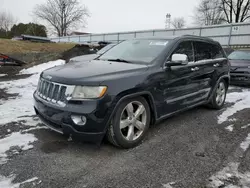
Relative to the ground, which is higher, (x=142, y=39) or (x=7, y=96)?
(x=142, y=39)

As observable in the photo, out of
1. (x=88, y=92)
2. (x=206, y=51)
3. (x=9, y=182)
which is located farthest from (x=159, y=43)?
(x=9, y=182)

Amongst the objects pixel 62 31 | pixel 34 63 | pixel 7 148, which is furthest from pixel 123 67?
pixel 62 31

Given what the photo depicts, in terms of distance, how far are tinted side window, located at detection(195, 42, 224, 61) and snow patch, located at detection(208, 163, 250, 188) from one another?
7.97 ft

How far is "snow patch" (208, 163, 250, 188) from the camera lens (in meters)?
2.56

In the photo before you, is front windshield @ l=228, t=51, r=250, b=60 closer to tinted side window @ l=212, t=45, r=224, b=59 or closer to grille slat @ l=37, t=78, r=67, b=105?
tinted side window @ l=212, t=45, r=224, b=59

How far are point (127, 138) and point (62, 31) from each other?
48.5 m

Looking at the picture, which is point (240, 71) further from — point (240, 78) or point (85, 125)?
point (85, 125)

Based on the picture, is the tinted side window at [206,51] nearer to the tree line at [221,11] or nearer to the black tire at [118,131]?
the black tire at [118,131]

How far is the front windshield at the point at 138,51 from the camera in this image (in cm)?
388

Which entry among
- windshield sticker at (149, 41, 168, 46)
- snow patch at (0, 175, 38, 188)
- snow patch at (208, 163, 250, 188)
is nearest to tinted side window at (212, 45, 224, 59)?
windshield sticker at (149, 41, 168, 46)

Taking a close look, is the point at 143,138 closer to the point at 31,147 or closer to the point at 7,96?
the point at 31,147

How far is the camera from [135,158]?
3107 millimetres

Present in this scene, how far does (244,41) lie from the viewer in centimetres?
1917

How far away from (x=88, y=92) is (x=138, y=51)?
1685 mm
